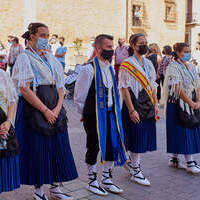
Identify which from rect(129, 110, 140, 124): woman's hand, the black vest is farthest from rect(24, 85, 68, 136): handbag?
rect(129, 110, 140, 124): woman's hand

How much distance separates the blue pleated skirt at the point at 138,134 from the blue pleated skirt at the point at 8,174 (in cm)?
184

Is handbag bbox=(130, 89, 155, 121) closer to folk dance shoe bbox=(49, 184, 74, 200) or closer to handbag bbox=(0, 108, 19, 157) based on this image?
folk dance shoe bbox=(49, 184, 74, 200)

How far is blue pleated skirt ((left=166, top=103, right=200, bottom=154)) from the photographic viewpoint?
17.1ft

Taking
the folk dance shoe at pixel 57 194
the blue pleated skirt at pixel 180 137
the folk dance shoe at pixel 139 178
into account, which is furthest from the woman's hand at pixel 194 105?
the folk dance shoe at pixel 57 194

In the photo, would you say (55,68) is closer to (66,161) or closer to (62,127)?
(62,127)

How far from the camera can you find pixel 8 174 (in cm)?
333

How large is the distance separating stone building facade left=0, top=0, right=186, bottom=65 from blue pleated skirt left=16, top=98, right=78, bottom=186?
2098cm

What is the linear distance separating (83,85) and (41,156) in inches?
40.2

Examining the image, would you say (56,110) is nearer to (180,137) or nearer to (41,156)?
(41,156)

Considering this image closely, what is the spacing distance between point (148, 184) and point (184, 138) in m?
0.98

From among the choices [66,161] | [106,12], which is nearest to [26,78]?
[66,161]

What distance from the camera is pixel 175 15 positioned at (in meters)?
35.4

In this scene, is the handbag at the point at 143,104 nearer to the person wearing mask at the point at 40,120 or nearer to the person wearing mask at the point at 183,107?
the person wearing mask at the point at 183,107

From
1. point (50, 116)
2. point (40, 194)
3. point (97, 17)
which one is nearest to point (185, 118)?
point (50, 116)
